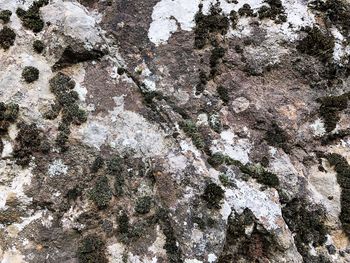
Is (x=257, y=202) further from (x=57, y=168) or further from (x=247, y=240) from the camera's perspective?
(x=57, y=168)

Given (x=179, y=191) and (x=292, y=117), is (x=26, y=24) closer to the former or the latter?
(x=179, y=191)

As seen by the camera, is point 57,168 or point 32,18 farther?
point 32,18

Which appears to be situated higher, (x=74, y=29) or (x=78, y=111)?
(x=74, y=29)

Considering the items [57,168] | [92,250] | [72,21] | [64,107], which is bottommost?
[92,250]

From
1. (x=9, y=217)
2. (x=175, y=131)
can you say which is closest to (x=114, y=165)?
(x=175, y=131)

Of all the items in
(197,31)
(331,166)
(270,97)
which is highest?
(197,31)

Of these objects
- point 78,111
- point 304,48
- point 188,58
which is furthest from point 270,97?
point 78,111

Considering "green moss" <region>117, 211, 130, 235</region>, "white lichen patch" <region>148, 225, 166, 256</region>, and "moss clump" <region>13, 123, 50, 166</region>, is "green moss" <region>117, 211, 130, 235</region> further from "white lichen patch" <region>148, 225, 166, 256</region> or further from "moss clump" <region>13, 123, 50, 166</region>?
"moss clump" <region>13, 123, 50, 166</region>
